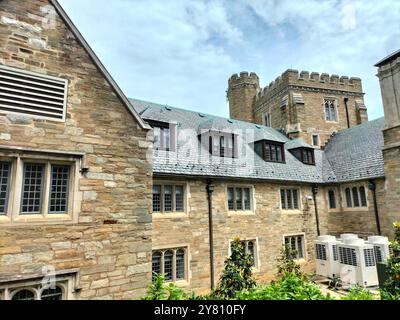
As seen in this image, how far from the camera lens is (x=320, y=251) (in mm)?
14688

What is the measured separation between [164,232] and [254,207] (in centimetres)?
520

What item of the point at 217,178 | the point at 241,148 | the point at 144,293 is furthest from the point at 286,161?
the point at 144,293

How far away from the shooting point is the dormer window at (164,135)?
1238 centimetres

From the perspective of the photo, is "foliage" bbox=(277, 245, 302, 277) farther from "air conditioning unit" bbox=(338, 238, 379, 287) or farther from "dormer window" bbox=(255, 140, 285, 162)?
"dormer window" bbox=(255, 140, 285, 162)

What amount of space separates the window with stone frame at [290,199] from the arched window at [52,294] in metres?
12.0

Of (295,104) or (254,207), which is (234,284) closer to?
(254,207)

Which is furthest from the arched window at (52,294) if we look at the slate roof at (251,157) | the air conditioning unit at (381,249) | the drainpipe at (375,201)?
the drainpipe at (375,201)

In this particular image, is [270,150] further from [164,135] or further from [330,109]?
[330,109]

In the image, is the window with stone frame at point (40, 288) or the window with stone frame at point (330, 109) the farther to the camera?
the window with stone frame at point (330, 109)

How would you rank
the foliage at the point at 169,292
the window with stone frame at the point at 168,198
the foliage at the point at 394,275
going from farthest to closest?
the window with stone frame at the point at 168,198 < the foliage at the point at 394,275 < the foliage at the point at 169,292

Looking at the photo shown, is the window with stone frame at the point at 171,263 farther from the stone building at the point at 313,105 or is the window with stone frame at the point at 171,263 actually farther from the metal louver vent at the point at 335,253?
the stone building at the point at 313,105

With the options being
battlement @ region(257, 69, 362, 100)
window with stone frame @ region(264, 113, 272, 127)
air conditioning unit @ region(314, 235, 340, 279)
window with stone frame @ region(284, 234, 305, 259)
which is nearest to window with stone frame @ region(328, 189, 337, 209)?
air conditioning unit @ region(314, 235, 340, 279)

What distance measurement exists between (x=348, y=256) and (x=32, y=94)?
1468 centimetres
